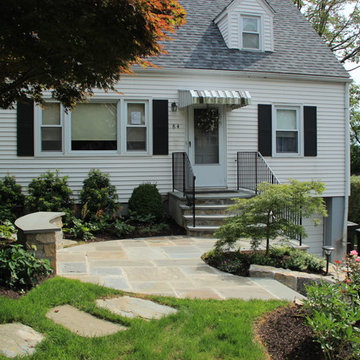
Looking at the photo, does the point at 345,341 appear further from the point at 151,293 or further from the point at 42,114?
the point at 42,114

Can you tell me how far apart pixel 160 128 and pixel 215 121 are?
1467mm

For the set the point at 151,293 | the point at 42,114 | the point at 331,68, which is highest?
the point at 331,68

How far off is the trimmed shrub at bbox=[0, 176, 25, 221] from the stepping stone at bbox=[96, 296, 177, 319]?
5.23 metres

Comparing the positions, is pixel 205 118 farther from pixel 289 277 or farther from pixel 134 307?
pixel 134 307

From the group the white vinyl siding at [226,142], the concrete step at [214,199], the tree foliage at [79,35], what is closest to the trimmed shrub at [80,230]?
the white vinyl siding at [226,142]

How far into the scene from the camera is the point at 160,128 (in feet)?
33.0

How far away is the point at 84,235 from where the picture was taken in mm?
7836

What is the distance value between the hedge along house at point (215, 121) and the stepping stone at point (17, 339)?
6.12 m

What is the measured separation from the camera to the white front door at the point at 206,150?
10.4 meters

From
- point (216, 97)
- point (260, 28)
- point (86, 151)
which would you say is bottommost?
point (86, 151)

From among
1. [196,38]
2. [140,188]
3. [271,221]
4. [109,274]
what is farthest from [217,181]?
[109,274]

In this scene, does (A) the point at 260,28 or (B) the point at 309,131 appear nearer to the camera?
(B) the point at 309,131

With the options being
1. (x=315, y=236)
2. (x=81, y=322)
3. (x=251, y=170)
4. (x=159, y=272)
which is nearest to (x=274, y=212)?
(x=159, y=272)

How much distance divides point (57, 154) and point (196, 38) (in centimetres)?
488
